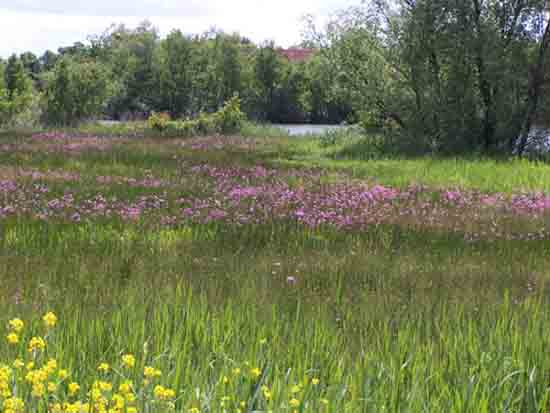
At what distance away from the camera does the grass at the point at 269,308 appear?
3.56 meters

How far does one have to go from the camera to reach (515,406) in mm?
3826

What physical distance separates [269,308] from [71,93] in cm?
3539

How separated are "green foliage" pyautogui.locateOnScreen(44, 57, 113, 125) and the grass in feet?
87.4

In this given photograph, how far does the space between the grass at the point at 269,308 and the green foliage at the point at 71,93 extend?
2665 centimetres

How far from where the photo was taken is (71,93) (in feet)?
126

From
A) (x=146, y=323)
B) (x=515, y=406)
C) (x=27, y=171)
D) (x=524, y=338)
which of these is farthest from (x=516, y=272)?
(x=27, y=171)

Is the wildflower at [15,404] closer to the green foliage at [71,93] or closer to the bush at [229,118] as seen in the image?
the bush at [229,118]

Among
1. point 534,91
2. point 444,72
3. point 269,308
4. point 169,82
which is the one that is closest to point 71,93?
point 169,82

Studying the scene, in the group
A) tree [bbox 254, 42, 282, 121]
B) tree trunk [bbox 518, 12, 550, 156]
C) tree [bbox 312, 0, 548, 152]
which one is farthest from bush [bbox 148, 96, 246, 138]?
tree [bbox 254, 42, 282, 121]

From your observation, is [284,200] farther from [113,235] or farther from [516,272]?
[516,272]

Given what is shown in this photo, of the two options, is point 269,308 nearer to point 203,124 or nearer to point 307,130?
point 203,124

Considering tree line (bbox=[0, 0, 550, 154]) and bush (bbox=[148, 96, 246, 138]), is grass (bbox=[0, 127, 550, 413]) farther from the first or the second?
bush (bbox=[148, 96, 246, 138])

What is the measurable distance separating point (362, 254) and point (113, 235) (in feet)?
8.70

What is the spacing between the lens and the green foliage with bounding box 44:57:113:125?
124 ft
